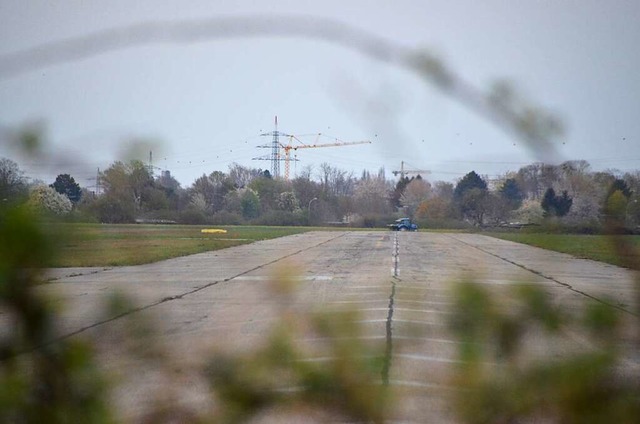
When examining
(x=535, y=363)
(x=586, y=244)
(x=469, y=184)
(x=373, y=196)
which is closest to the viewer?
(x=535, y=363)

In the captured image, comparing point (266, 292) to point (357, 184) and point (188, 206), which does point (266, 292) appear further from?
point (357, 184)

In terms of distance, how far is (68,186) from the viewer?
4.05 ft

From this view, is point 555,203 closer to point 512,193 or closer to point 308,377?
point 512,193

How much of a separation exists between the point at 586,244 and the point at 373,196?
31.8 inches

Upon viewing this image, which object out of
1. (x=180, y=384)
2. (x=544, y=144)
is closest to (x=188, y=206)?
(x=180, y=384)

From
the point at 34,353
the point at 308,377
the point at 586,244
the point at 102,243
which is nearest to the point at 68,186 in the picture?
the point at 102,243

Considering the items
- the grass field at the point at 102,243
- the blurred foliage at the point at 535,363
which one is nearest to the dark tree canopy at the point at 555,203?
the blurred foliage at the point at 535,363

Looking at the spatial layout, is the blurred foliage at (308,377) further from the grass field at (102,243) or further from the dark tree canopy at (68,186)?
the dark tree canopy at (68,186)

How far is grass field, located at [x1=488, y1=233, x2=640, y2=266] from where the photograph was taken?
3.87 ft

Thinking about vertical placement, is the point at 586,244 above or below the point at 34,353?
above

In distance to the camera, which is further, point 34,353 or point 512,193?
point 512,193

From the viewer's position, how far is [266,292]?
4.47 feet

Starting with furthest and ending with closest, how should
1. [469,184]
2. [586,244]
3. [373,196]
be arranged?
Result: [373,196] < [469,184] < [586,244]

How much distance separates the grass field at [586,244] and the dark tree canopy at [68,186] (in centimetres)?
79
